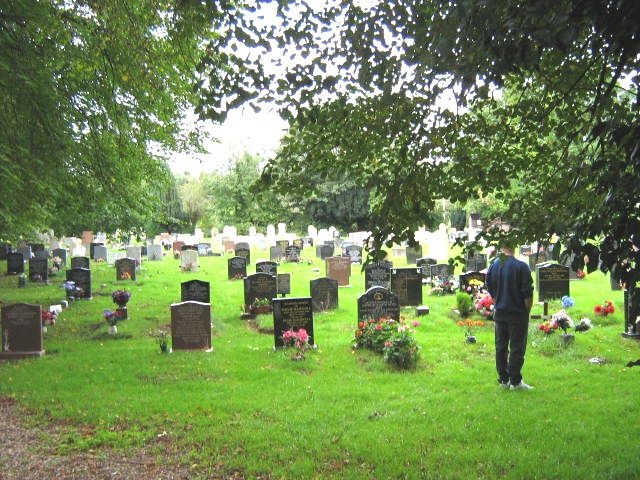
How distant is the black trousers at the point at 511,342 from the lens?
26.5 feet

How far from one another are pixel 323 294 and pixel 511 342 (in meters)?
7.58

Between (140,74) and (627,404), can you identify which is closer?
(627,404)

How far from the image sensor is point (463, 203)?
17.9 feet

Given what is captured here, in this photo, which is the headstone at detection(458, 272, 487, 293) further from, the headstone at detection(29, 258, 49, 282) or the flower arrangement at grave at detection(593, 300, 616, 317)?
the headstone at detection(29, 258, 49, 282)

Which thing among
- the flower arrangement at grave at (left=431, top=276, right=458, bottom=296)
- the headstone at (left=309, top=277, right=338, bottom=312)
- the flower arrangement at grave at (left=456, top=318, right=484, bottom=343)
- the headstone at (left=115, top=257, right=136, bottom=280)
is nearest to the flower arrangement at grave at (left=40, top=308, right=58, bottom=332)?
the headstone at (left=309, top=277, right=338, bottom=312)

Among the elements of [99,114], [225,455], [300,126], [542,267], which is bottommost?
[225,455]

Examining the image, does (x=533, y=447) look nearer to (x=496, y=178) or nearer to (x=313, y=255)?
(x=496, y=178)

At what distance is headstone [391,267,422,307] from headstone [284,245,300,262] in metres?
13.8

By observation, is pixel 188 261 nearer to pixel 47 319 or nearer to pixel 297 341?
pixel 47 319

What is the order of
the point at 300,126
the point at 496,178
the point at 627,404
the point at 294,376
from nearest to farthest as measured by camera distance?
the point at 300,126 < the point at 496,178 < the point at 627,404 < the point at 294,376

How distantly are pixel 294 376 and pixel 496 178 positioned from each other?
4.85 m

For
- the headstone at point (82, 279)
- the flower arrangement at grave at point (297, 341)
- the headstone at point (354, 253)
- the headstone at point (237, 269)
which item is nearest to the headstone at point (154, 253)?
the headstone at point (354, 253)

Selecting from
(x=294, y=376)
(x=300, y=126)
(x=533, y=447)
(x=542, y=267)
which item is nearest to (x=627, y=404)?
(x=533, y=447)

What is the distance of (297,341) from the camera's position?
34.0ft
